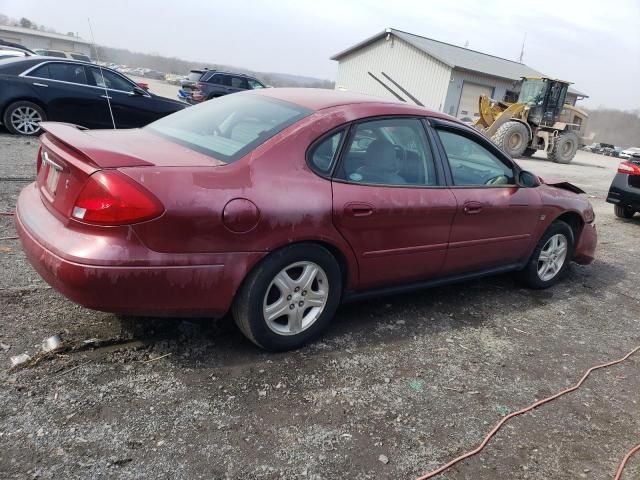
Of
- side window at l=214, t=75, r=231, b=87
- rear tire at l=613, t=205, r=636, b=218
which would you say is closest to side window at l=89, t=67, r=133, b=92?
rear tire at l=613, t=205, r=636, b=218

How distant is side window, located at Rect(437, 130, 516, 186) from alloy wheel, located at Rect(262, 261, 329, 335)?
1327 millimetres

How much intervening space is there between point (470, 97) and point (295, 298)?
2975cm

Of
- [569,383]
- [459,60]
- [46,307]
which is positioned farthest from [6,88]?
[459,60]

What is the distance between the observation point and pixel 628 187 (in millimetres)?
8438

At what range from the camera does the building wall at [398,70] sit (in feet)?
96.5

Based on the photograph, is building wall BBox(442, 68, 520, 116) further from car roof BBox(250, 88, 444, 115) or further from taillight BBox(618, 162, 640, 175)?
car roof BBox(250, 88, 444, 115)

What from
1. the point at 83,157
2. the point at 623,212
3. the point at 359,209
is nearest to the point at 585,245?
the point at 359,209

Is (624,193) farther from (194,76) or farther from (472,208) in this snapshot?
(194,76)

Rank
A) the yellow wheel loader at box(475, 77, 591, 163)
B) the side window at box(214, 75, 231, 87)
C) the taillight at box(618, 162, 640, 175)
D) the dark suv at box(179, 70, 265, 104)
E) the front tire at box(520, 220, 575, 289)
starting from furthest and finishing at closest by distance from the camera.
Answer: the side window at box(214, 75, 231, 87) → the dark suv at box(179, 70, 265, 104) → the yellow wheel loader at box(475, 77, 591, 163) → the taillight at box(618, 162, 640, 175) → the front tire at box(520, 220, 575, 289)

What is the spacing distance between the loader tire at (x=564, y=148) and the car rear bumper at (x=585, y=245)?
50.6ft

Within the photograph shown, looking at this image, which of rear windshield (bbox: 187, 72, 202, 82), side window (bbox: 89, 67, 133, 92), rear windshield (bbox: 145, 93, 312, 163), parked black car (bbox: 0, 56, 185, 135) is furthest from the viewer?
rear windshield (bbox: 187, 72, 202, 82)

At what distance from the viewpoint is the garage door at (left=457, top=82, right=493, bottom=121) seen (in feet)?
97.2

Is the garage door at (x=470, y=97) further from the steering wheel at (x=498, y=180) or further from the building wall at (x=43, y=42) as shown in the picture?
the building wall at (x=43, y=42)

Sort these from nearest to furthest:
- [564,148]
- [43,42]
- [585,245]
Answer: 1. [585,245]
2. [564,148]
3. [43,42]
